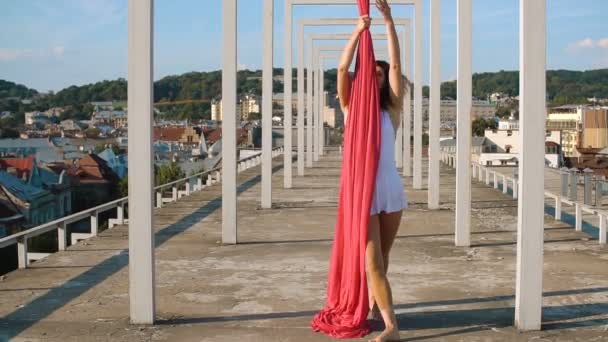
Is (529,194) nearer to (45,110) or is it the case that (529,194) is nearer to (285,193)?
(285,193)

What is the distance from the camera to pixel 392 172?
5.38 metres

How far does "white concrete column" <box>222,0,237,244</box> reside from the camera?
9.59m

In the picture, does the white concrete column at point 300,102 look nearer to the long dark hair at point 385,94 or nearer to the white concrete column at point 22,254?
the white concrete column at point 22,254

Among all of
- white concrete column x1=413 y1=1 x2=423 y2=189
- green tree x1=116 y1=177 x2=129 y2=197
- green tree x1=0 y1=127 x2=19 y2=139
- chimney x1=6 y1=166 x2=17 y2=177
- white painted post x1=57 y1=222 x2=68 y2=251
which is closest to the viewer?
white painted post x1=57 y1=222 x2=68 y2=251

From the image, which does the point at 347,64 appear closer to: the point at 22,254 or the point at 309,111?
A: the point at 22,254

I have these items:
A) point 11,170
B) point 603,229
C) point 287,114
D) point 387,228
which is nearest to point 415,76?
point 287,114

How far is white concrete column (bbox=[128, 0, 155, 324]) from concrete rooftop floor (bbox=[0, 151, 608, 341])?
31 centimetres

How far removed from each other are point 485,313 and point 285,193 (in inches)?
495

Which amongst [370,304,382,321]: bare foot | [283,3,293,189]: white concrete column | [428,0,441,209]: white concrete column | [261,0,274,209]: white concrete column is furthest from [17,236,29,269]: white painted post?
[283,3,293,189]: white concrete column

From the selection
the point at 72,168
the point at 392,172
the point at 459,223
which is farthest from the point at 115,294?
the point at 72,168

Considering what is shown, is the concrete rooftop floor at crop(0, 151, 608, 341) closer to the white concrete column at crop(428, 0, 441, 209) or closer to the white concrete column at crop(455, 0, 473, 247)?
the white concrete column at crop(455, 0, 473, 247)

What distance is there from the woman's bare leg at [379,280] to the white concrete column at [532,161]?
3.26 ft

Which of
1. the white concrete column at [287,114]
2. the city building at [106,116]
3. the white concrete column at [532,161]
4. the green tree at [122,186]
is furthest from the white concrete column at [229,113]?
the city building at [106,116]

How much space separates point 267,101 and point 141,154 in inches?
353
